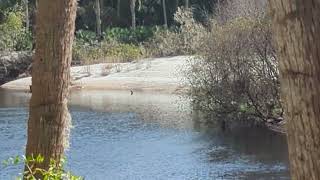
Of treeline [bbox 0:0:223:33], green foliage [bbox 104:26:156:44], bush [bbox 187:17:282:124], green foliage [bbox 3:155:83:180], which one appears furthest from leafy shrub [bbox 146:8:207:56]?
green foliage [bbox 3:155:83:180]

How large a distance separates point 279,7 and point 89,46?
4151cm

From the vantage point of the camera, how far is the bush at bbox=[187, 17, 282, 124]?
2230cm

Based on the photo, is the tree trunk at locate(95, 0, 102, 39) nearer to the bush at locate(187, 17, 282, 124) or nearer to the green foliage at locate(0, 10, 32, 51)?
the green foliage at locate(0, 10, 32, 51)

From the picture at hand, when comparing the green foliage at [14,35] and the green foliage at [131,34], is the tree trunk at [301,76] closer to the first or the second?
the green foliage at [14,35]

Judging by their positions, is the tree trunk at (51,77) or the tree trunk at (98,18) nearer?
the tree trunk at (51,77)

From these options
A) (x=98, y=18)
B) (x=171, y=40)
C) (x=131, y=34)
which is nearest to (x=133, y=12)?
(x=131, y=34)

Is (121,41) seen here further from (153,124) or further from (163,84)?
(153,124)

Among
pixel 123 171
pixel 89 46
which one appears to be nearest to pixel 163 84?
pixel 89 46

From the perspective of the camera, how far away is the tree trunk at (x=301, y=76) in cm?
179

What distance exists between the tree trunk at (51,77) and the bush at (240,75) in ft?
61.3

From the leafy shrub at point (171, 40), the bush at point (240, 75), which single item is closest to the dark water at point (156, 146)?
the bush at point (240, 75)

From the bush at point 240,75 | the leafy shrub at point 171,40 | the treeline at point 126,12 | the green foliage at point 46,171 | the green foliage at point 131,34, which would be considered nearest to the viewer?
the green foliage at point 46,171

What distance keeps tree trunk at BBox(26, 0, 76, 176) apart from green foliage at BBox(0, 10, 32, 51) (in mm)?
39790

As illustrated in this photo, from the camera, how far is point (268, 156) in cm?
1798
